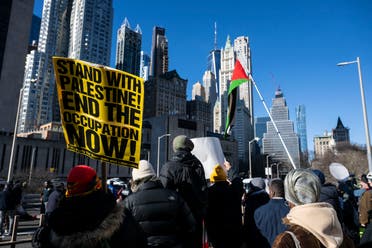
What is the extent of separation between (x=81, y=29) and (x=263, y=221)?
167458 mm

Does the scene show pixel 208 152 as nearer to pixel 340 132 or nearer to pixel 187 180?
pixel 187 180

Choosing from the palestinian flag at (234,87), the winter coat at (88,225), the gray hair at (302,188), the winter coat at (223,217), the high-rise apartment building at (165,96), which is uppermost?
the high-rise apartment building at (165,96)

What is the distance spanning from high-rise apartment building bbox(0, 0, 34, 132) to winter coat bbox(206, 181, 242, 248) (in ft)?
259

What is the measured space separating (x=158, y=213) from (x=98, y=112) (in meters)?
1.74

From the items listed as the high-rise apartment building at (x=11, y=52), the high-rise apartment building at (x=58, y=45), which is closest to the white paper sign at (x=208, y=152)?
the high-rise apartment building at (x=11, y=52)

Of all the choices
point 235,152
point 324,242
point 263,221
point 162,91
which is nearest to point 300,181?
point 324,242

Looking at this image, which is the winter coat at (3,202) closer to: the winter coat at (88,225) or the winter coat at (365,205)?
the winter coat at (88,225)

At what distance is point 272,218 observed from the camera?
3547 mm

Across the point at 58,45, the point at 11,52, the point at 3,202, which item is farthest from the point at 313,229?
the point at 58,45

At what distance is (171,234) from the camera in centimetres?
329

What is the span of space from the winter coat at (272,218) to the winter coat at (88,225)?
189cm

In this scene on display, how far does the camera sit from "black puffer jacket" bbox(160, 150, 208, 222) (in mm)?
4148

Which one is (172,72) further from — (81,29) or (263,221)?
(263,221)

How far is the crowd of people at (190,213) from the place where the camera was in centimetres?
207
